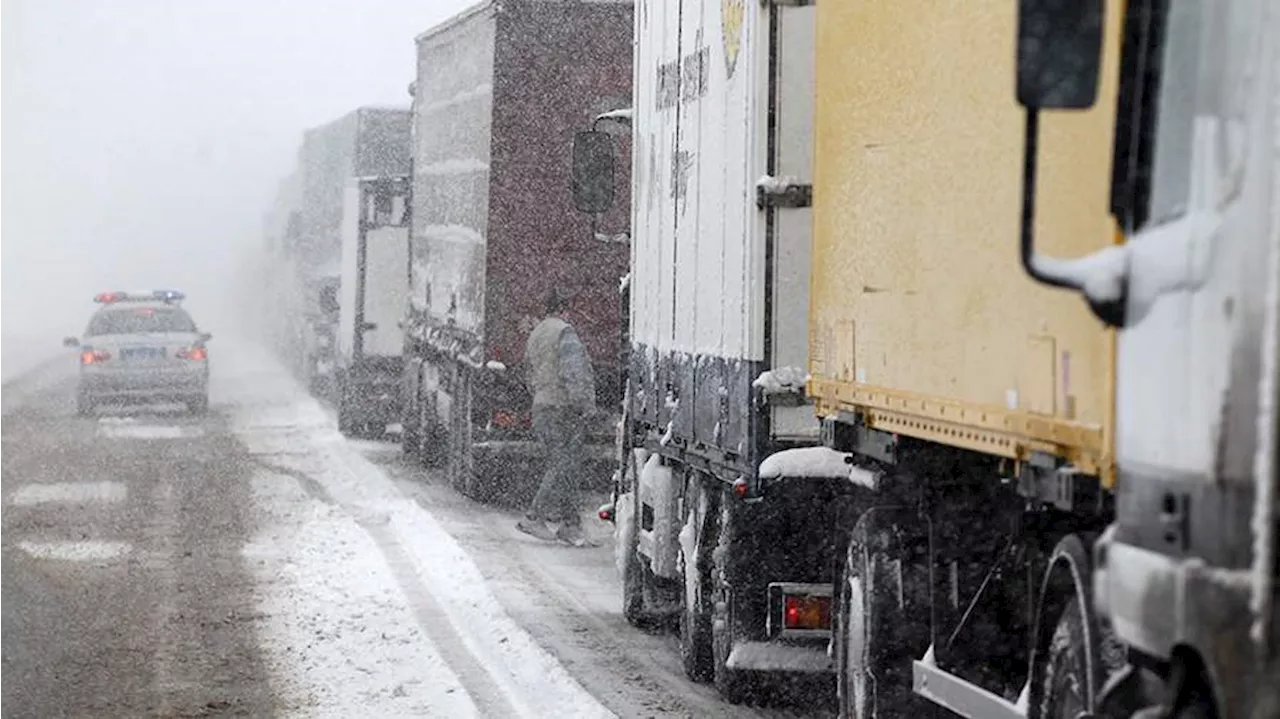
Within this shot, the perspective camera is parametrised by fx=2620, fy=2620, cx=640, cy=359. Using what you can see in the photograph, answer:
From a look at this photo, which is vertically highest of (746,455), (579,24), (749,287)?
(579,24)

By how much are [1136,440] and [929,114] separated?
2327mm

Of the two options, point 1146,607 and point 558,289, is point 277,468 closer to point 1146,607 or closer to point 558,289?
point 558,289

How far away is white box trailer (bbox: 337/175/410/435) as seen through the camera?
1224 inches

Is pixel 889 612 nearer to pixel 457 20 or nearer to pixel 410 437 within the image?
pixel 457 20

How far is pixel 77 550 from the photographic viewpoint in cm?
1859

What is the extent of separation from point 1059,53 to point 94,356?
102 ft

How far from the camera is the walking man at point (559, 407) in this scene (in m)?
20.1

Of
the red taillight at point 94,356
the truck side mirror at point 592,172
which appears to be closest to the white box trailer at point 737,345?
the truck side mirror at point 592,172

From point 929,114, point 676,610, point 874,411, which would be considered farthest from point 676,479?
point 929,114

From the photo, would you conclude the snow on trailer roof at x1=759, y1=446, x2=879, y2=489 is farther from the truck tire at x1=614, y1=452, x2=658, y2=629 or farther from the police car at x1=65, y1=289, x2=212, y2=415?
the police car at x1=65, y1=289, x2=212, y2=415

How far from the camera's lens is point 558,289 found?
21.8 m

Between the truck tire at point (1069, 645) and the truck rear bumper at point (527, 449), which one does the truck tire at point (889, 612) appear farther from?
the truck rear bumper at point (527, 449)

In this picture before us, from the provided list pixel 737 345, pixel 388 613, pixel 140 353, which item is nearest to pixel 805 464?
pixel 737 345

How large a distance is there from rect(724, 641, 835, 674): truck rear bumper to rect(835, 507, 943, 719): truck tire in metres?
1.82
